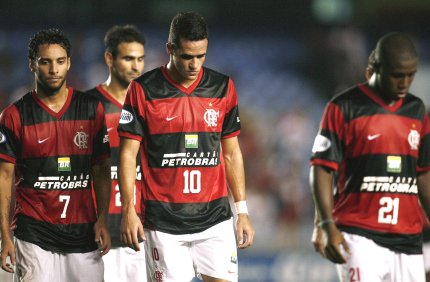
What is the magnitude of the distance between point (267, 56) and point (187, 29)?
8905 millimetres

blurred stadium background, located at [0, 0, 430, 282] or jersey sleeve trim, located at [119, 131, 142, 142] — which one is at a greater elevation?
blurred stadium background, located at [0, 0, 430, 282]

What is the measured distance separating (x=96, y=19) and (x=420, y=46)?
5.20 metres

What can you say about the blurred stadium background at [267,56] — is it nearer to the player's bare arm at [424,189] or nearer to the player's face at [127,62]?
the player's face at [127,62]

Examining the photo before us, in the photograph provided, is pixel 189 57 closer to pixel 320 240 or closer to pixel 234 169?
pixel 234 169

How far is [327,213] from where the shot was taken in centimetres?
580

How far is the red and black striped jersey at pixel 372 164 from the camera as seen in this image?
5.96 meters

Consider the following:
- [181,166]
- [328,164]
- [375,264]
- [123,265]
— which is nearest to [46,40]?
[181,166]

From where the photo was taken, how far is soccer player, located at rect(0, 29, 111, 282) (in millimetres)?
6660

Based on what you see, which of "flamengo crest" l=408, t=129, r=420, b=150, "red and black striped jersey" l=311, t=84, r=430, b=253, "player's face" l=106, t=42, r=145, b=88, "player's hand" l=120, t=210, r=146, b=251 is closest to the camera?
"red and black striped jersey" l=311, t=84, r=430, b=253

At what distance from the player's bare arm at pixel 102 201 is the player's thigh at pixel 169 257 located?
0.30 meters

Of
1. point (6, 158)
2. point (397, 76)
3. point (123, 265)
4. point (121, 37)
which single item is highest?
point (121, 37)

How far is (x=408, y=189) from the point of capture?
19.9 ft

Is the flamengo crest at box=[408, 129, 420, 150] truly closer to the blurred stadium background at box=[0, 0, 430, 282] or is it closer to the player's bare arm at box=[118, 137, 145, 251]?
the player's bare arm at box=[118, 137, 145, 251]

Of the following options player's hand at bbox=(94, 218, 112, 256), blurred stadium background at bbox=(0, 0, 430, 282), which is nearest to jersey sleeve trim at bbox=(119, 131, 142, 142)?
player's hand at bbox=(94, 218, 112, 256)
